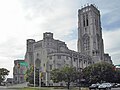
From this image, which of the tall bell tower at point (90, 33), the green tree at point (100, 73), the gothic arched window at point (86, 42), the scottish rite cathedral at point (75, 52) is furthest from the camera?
the gothic arched window at point (86, 42)

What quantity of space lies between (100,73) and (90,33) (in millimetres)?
68958

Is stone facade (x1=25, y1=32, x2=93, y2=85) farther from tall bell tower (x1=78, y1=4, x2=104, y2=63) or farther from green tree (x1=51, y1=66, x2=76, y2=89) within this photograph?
green tree (x1=51, y1=66, x2=76, y2=89)

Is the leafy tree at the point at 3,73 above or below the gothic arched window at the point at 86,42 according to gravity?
below

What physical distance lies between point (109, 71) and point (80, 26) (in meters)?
77.8

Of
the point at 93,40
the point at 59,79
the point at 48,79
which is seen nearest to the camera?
the point at 59,79

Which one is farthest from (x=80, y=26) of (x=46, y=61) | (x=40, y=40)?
(x=46, y=61)

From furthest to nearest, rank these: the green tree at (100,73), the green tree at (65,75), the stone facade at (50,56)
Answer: the stone facade at (50,56)
the green tree at (100,73)
the green tree at (65,75)

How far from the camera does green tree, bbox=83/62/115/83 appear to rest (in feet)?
314

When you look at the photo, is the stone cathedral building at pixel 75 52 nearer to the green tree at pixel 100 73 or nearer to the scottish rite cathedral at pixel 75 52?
the scottish rite cathedral at pixel 75 52

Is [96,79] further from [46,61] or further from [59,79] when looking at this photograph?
[46,61]

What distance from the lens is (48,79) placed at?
403 feet

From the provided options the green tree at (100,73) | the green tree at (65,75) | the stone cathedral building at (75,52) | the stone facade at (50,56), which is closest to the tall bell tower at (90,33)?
the stone cathedral building at (75,52)

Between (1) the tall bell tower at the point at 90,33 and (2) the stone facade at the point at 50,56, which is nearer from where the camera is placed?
(2) the stone facade at the point at 50,56

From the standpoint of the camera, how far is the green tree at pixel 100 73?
95.8m
